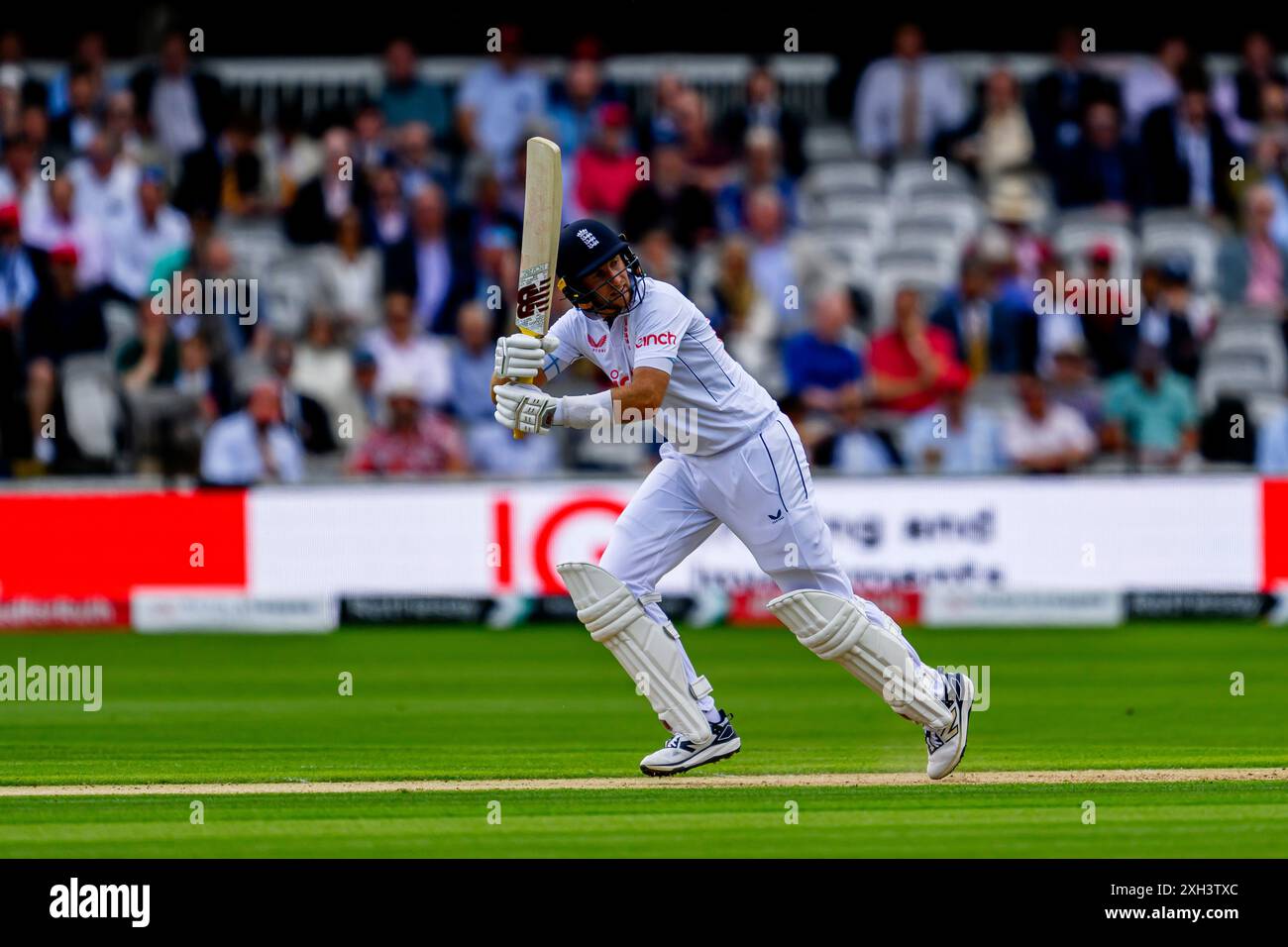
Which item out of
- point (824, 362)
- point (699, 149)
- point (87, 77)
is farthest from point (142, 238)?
point (824, 362)

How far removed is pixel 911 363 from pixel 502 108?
4.82 meters

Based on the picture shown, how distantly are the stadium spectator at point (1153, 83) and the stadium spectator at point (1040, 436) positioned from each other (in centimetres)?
409

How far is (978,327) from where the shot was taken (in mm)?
17703

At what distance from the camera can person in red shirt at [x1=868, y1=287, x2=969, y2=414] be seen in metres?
17.0

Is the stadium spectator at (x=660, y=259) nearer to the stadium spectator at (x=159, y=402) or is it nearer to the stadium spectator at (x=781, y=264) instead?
the stadium spectator at (x=781, y=264)

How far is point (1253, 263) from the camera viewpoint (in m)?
18.7

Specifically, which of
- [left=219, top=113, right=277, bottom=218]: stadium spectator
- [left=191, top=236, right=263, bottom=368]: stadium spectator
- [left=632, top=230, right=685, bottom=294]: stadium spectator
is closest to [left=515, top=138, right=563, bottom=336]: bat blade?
[left=632, top=230, right=685, bottom=294]: stadium spectator

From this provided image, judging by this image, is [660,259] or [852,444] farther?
[660,259]

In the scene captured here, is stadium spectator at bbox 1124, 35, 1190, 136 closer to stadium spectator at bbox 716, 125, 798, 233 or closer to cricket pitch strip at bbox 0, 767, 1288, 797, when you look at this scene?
stadium spectator at bbox 716, 125, 798, 233

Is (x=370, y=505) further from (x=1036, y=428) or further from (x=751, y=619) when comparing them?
(x=1036, y=428)

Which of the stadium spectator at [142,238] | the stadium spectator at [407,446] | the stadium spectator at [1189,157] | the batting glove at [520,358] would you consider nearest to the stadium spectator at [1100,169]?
the stadium spectator at [1189,157]

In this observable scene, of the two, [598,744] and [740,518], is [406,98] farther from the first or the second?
[740,518]

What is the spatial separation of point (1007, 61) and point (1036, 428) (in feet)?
18.1

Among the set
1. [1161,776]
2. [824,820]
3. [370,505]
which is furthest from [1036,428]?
[824,820]
